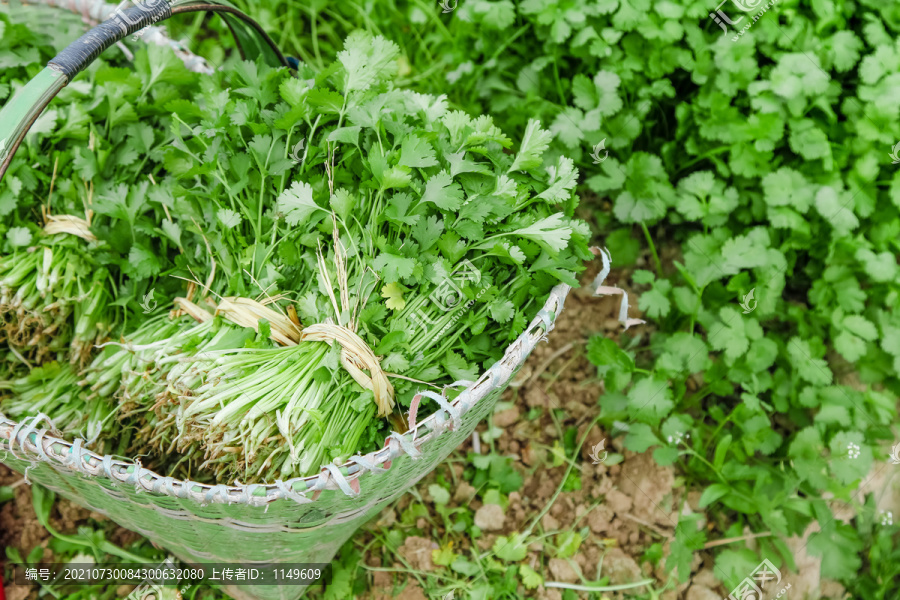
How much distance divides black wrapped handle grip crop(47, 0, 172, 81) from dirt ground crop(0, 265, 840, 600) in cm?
143

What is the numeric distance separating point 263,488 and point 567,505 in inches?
47.0

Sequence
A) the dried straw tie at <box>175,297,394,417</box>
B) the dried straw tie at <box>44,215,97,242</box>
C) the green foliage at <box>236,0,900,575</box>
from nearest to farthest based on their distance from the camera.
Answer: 1. the dried straw tie at <box>175,297,394,417</box>
2. the dried straw tie at <box>44,215,97,242</box>
3. the green foliage at <box>236,0,900,575</box>

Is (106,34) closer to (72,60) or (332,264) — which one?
(72,60)

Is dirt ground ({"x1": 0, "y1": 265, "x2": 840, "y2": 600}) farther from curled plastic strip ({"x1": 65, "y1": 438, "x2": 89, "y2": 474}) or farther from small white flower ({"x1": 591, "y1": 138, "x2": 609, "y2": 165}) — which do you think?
curled plastic strip ({"x1": 65, "y1": 438, "x2": 89, "y2": 474})

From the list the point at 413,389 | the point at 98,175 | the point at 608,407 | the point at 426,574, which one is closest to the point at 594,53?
the point at 608,407

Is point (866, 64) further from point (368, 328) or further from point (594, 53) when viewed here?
point (368, 328)

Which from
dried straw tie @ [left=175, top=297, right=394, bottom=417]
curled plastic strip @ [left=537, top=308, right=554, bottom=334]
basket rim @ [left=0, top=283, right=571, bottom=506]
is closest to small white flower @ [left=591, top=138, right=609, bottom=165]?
curled plastic strip @ [left=537, top=308, right=554, bottom=334]

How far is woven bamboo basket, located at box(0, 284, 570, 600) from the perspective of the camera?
1.29m

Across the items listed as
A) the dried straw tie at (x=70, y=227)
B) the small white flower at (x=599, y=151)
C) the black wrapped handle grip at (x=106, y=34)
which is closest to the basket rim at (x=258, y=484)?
the dried straw tie at (x=70, y=227)

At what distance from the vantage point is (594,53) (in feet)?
6.97

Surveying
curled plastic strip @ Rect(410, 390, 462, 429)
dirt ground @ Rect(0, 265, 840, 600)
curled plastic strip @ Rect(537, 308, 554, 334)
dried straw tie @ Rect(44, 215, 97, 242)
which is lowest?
dirt ground @ Rect(0, 265, 840, 600)

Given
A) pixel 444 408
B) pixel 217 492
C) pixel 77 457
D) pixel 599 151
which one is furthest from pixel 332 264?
pixel 599 151

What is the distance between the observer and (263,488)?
50.5 inches

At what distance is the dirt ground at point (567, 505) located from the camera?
79.5 inches
